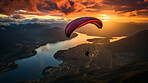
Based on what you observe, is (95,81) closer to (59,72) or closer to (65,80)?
(65,80)

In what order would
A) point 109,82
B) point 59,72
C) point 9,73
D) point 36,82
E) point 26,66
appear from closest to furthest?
point 109,82, point 36,82, point 59,72, point 9,73, point 26,66

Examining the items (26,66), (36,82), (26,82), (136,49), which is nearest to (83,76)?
(36,82)

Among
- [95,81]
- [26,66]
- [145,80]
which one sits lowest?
[26,66]

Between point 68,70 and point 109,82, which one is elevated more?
point 109,82

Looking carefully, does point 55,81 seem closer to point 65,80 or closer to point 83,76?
point 65,80

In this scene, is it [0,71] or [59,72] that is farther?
[0,71]

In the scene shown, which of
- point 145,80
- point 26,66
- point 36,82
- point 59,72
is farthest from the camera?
point 26,66

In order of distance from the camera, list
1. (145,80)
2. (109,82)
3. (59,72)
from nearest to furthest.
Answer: (145,80) < (109,82) < (59,72)

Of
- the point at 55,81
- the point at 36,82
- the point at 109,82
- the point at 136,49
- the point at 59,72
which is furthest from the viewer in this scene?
the point at 136,49

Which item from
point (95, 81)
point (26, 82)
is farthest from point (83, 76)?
point (26, 82)
